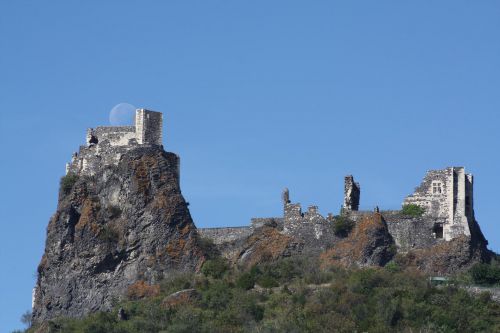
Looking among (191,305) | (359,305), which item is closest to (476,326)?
(359,305)

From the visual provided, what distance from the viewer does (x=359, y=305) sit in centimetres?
12988

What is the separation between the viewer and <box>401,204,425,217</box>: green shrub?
442ft

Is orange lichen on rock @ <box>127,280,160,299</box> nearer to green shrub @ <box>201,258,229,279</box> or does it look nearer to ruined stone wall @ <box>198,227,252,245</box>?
green shrub @ <box>201,258,229,279</box>

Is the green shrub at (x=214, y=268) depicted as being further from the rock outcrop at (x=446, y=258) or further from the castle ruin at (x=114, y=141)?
the rock outcrop at (x=446, y=258)

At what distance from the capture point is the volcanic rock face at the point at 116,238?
135 m

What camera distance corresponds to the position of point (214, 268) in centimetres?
13500

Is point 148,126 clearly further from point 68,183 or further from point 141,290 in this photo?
point 141,290

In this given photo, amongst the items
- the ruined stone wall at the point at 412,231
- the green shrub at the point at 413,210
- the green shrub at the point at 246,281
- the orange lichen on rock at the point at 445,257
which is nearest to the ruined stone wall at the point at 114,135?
the green shrub at the point at 246,281

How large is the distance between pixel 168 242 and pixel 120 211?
3.27 meters

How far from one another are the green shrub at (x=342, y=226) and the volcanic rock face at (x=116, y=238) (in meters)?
7.05

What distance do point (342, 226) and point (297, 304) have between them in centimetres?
606

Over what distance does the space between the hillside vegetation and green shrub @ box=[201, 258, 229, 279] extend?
51mm

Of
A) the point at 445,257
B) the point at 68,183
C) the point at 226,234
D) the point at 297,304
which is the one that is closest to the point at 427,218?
the point at 445,257

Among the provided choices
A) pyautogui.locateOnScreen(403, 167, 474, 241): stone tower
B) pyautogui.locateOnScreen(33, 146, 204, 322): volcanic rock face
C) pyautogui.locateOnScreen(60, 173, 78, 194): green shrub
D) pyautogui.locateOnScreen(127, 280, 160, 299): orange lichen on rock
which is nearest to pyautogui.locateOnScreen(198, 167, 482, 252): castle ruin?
pyautogui.locateOnScreen(403, 167, 474, 241): stone tower
